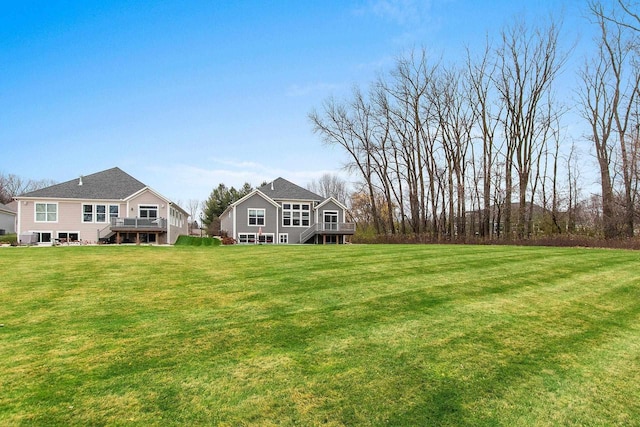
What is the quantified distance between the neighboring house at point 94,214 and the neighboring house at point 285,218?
586cm

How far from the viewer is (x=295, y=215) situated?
3238 cm

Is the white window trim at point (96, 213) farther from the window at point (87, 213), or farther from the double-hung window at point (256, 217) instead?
the double-hung window at point (256, 217)

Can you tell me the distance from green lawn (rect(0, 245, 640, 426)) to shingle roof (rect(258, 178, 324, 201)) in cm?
2619

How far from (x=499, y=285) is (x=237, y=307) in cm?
446

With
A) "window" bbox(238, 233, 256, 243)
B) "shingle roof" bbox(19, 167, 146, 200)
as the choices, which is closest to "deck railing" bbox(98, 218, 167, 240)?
"shingle roof" bbox(19, 167, 146, 200)

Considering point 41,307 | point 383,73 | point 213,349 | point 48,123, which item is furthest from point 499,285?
point 383,73

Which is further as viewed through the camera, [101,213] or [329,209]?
→ [329,209]

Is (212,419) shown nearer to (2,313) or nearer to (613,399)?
(613,399)

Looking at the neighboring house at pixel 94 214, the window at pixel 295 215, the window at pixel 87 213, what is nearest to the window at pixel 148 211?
the neighboring house at pixel 94 214

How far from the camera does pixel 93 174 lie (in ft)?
93.2

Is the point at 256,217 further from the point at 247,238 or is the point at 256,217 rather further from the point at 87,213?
the point at 87,213

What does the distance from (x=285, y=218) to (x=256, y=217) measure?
2799 millimetres

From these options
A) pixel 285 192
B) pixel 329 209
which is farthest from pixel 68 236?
pixel 329 209

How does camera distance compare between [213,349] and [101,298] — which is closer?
[213,349]
